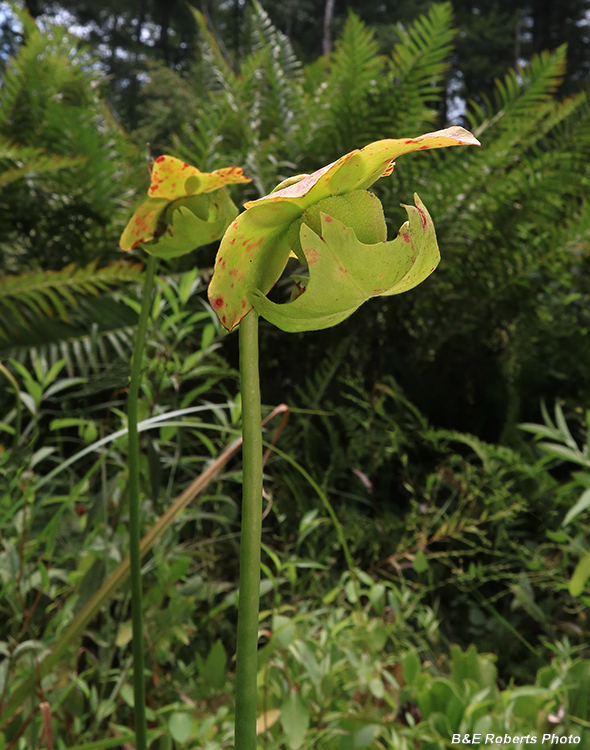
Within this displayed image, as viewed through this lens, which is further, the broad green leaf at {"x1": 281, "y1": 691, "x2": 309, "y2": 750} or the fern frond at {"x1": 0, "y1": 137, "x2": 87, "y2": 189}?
the fern frond at {"x1": 0, "y1": 137, "x2": 87, "y2": 189}

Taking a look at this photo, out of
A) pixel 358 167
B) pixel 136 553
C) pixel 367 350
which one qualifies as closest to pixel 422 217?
pixel 358 167

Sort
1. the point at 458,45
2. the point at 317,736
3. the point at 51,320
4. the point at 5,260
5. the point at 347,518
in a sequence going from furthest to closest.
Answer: the point at 458,45 → the point at 5,260 → the point at 51,320 → the point at 347,518 → the point at 317,736

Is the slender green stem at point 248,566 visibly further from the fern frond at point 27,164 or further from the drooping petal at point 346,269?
the fern frond at point 27,164

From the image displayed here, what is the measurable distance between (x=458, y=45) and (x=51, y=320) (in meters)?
11.3

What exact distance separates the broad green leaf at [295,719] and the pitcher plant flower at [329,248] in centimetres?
42

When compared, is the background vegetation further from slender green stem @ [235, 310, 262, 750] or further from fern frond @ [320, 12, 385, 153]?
slender green stem @ [235, 310, 262, 750]

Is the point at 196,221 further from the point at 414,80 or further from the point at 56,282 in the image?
the point at 414,80

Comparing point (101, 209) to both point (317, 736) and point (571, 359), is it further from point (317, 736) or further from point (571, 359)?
point (317, 736)

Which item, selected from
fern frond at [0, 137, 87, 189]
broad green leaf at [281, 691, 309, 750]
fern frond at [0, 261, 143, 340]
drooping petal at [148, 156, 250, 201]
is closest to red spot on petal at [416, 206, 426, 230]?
drooping petal at [148, 156, 250, 201]

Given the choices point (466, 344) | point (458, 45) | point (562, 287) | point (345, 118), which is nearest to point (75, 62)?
point (345, 118)

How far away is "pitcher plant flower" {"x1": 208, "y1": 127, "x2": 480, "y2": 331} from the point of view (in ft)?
0.60

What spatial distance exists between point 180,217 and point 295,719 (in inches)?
17.0

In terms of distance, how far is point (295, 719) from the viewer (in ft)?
1.60

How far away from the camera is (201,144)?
148 centimetres
